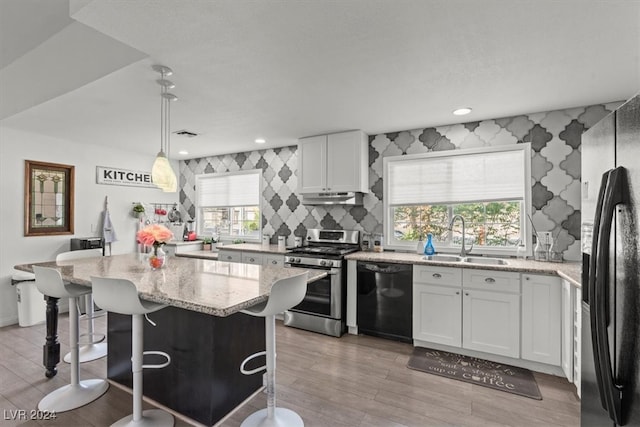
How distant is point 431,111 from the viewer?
2986 mm

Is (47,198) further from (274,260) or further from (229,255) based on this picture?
(274,260)

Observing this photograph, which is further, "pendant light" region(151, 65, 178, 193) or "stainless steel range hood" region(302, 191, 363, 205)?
"stainless steel range hood" region(302, 191, 363, 205)

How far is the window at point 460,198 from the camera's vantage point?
316cm

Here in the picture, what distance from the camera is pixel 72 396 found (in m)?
2.11

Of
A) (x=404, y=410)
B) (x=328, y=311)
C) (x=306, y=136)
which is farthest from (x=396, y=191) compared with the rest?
(x=404, y=410)

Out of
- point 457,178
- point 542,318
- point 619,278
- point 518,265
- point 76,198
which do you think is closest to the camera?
point 619,278

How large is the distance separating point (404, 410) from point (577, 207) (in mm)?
2504

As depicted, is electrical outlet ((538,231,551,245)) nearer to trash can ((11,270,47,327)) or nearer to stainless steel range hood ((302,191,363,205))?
stainless steel range hood ((302,191,363,205))

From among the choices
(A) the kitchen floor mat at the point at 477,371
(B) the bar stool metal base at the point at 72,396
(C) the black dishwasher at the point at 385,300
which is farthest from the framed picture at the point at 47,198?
(A) the kitchen floor mat at the point at 477,371

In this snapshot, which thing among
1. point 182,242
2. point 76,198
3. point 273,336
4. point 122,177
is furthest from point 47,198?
point 273,336

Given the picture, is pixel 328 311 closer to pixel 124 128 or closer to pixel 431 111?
pixel 431 111

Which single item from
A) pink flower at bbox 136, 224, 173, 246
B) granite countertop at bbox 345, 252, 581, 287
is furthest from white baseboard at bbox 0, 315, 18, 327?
granite countertop at bbox 345, 252, 581, 287

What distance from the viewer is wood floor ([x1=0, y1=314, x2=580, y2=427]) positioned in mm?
1946

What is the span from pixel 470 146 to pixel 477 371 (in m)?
2.24
